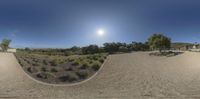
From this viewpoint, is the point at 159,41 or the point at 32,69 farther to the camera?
the point at 32,69

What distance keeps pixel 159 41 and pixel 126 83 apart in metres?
1.19

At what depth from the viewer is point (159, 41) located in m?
2.87

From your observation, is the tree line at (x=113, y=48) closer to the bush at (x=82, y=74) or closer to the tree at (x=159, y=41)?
the tree at (x=159, y=41)

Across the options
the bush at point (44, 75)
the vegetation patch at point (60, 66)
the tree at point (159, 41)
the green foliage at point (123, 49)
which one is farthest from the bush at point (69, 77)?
the tree at point (159, 41)

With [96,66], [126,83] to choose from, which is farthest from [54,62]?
[126,83]

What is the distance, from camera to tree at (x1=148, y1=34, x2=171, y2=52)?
9.17ft

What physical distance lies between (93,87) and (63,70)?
2.27ft

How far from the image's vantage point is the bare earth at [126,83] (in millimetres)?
3402

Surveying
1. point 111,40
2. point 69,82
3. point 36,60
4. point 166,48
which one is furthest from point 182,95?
point 36,60

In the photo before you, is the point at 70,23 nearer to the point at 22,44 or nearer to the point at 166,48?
the point at 22,44

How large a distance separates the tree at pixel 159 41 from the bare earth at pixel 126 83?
431 millimetres

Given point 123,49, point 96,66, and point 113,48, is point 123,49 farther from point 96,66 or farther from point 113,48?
point 96,66

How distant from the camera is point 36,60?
9.94 ft

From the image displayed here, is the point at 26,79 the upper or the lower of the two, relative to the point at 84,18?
lower
